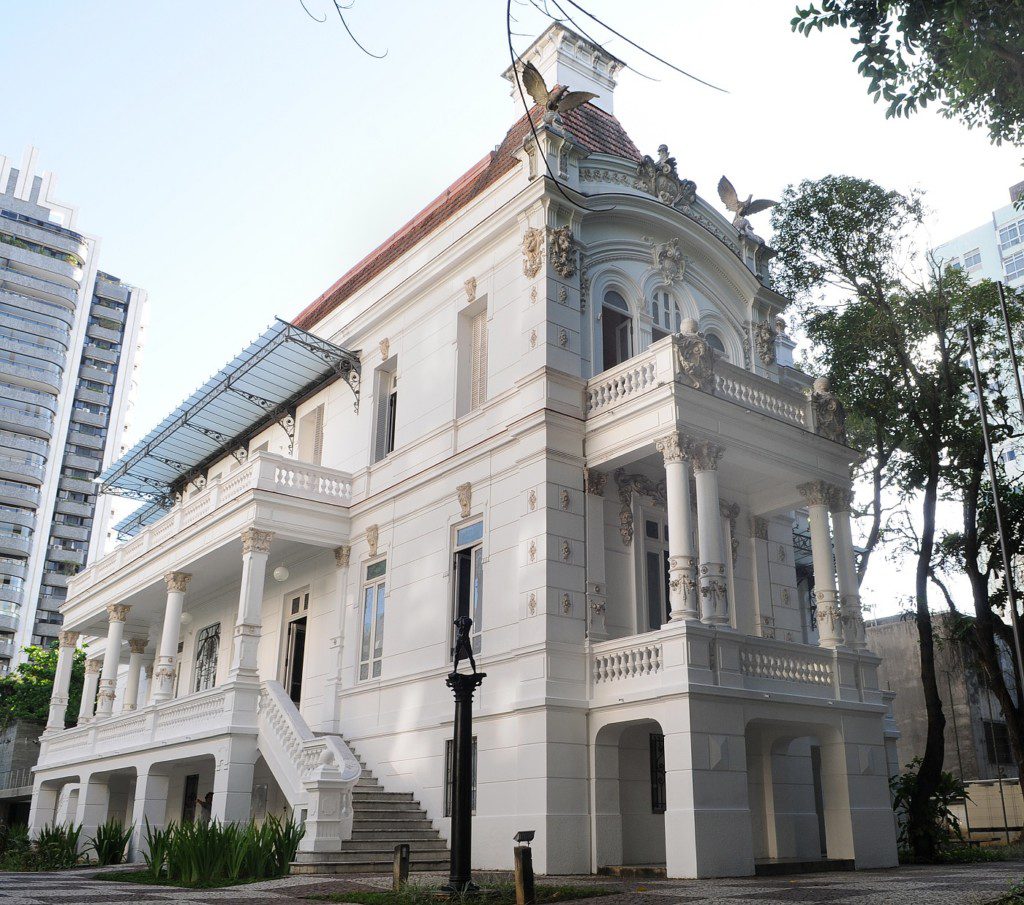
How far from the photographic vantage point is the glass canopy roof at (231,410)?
2244 cm

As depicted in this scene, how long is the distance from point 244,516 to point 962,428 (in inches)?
605

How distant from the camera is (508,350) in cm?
1788

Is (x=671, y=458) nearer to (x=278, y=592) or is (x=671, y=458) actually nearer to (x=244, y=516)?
(x=244, y=516)

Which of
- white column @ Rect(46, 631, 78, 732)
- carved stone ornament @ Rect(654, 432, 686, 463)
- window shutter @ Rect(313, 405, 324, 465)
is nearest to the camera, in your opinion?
carved stone ornament @ Rect(654, 432, 686, 463)

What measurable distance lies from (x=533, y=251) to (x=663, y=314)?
3.36m

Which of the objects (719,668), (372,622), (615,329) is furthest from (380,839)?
(615,329)

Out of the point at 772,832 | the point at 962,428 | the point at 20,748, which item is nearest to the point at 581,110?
the point at 962,428

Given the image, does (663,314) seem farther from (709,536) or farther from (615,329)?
(709,536)

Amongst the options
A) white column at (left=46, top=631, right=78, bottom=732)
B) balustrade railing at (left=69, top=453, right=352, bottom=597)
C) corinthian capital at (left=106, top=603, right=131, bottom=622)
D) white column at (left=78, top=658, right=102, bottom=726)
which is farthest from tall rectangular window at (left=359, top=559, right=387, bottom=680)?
white column at (left=46, top=631, right=78, bottom=732)

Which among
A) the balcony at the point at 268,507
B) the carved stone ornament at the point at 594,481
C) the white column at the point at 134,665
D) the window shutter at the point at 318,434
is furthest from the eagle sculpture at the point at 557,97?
the white column at the point at 134,665

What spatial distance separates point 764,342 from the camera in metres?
20.9

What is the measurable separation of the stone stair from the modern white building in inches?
3015

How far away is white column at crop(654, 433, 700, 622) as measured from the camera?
14219 mm

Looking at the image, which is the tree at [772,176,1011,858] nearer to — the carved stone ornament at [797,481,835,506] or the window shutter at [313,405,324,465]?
the carved stone ornament at [797,481,835,506]
